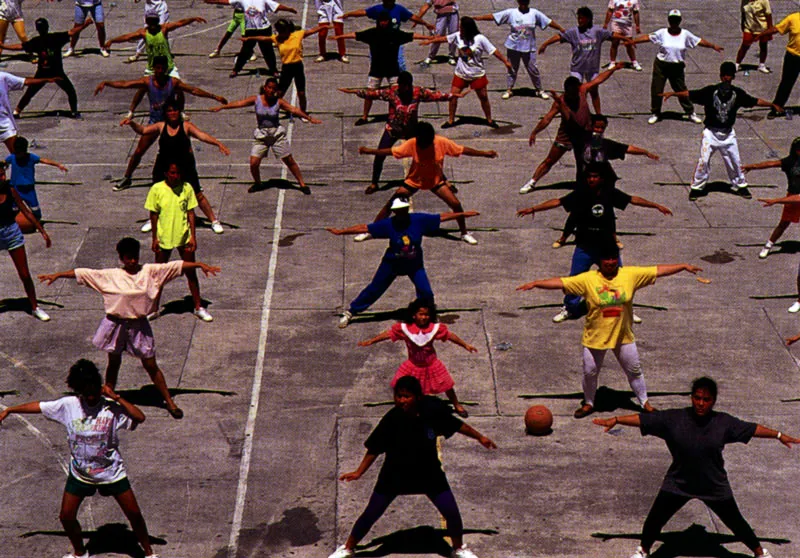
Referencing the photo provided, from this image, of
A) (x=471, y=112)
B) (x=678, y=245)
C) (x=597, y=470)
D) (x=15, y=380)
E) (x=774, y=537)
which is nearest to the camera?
(x=774, y=537)

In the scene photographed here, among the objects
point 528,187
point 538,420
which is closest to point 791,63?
point 528,187

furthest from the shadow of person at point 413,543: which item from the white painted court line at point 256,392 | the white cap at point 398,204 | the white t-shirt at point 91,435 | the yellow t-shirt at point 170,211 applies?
the yellow t-shirt at point 170,211

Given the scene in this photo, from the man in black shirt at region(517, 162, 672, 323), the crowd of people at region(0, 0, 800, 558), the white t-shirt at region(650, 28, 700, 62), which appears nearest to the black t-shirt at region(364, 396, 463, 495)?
the crowd of people at region(0, 0, 800, 558)

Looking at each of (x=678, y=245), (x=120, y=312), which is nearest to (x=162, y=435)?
(x=120, y=312)

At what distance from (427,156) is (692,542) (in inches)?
320

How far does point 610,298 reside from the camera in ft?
50.2

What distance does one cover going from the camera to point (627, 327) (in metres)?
15.5

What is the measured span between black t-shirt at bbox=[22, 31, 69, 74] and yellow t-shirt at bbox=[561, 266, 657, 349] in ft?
43.2

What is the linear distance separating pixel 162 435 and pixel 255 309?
344 centimetres

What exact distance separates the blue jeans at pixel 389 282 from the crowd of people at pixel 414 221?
0.02m

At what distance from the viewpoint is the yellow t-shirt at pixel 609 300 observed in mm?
15289

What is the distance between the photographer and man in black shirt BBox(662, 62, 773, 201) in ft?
72.0

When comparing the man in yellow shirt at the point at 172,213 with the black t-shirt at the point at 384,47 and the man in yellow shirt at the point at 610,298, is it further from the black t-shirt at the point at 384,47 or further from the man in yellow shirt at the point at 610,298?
the black t-shirt at the point at 384,47

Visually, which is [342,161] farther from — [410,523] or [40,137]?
Answer: [410,523]
